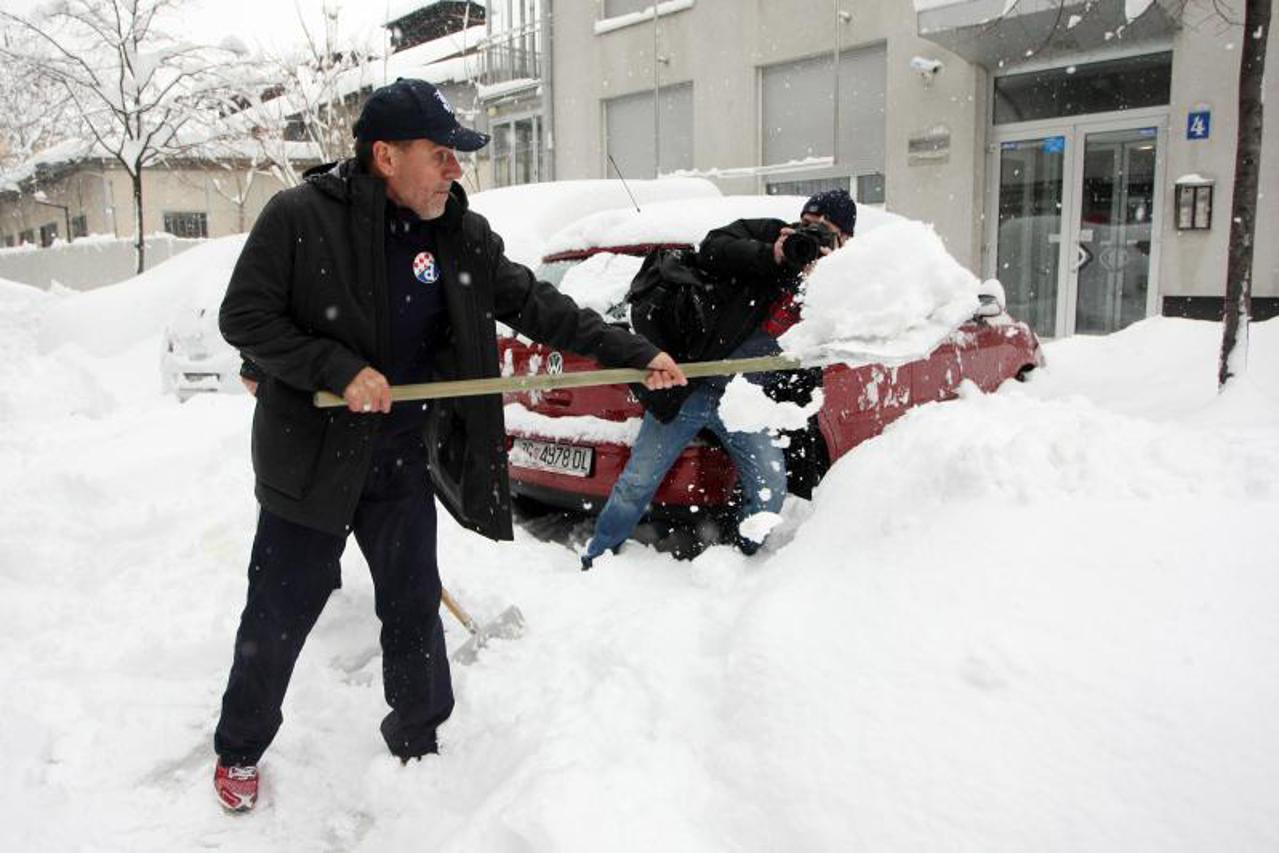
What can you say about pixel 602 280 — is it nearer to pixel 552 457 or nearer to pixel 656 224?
pixel 656 224

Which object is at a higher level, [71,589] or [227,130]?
[227,130]

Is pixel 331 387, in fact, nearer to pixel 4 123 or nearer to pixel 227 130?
pixel 227 130

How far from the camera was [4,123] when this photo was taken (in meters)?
27.1

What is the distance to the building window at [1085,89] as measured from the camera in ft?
30.8

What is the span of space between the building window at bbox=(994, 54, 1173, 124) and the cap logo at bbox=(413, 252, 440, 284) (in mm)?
9220

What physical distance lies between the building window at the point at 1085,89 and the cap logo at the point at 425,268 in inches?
363

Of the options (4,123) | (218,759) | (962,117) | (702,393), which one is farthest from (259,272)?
(4,123)

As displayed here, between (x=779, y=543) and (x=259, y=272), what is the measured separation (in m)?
2.52

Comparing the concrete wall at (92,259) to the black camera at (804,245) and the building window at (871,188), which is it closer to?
the building window at (871,188)

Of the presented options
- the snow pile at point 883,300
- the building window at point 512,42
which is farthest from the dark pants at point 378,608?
the building window at point 512,42

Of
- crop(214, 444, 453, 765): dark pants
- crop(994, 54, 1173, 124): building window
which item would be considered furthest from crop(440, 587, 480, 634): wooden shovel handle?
crop(994, 54, 1173, 124): building window

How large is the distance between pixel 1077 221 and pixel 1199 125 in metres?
1.40

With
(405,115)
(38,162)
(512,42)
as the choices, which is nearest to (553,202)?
(405,115)

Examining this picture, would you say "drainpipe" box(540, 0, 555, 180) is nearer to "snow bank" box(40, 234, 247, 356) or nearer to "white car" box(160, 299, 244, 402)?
"snow bank" box(40, 234, 247, 356)
